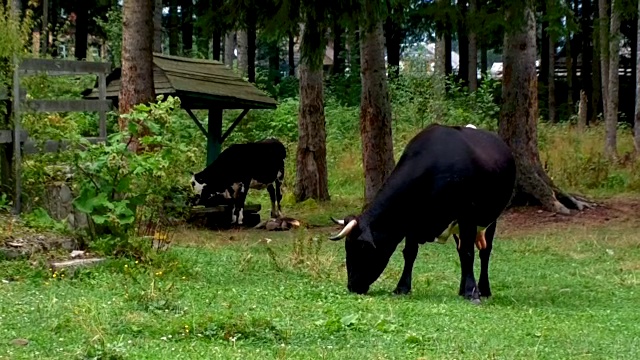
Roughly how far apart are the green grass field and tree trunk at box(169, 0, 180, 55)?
30412mm

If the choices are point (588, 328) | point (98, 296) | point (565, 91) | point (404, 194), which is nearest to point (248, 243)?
point (404, 194)

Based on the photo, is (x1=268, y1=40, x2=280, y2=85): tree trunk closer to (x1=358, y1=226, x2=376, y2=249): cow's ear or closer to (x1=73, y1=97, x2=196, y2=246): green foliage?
(x1=73, y1=97, x2=196, y2=246): green foliage

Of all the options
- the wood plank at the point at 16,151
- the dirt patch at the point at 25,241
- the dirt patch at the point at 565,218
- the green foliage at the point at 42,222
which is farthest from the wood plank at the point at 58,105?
the dirt patch at the point at 565,218

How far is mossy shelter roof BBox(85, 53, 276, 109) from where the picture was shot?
1945 centimetres

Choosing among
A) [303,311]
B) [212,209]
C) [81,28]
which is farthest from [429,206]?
[81,28]

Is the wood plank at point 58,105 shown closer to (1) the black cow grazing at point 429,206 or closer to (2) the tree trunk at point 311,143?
(1) the black cow grazing at point 429,206

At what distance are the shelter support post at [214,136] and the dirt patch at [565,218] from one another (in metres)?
6.18

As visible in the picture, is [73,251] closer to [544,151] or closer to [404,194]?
[404,194]

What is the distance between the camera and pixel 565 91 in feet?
175

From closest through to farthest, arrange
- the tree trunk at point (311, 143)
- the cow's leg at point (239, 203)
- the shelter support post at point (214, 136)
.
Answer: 1. the cow's leg at point (239, 203)
2. the shelter support post at point (214, 136)
3. the tree trunk at point (311, 143)

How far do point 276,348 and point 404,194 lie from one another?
404 cm

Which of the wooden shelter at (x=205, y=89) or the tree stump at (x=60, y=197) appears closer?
the tree stump at (x=60, y=197)

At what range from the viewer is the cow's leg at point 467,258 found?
1152 cm

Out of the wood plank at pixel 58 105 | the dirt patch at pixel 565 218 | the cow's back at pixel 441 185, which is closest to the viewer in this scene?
the cow's back at pixel 441 185
